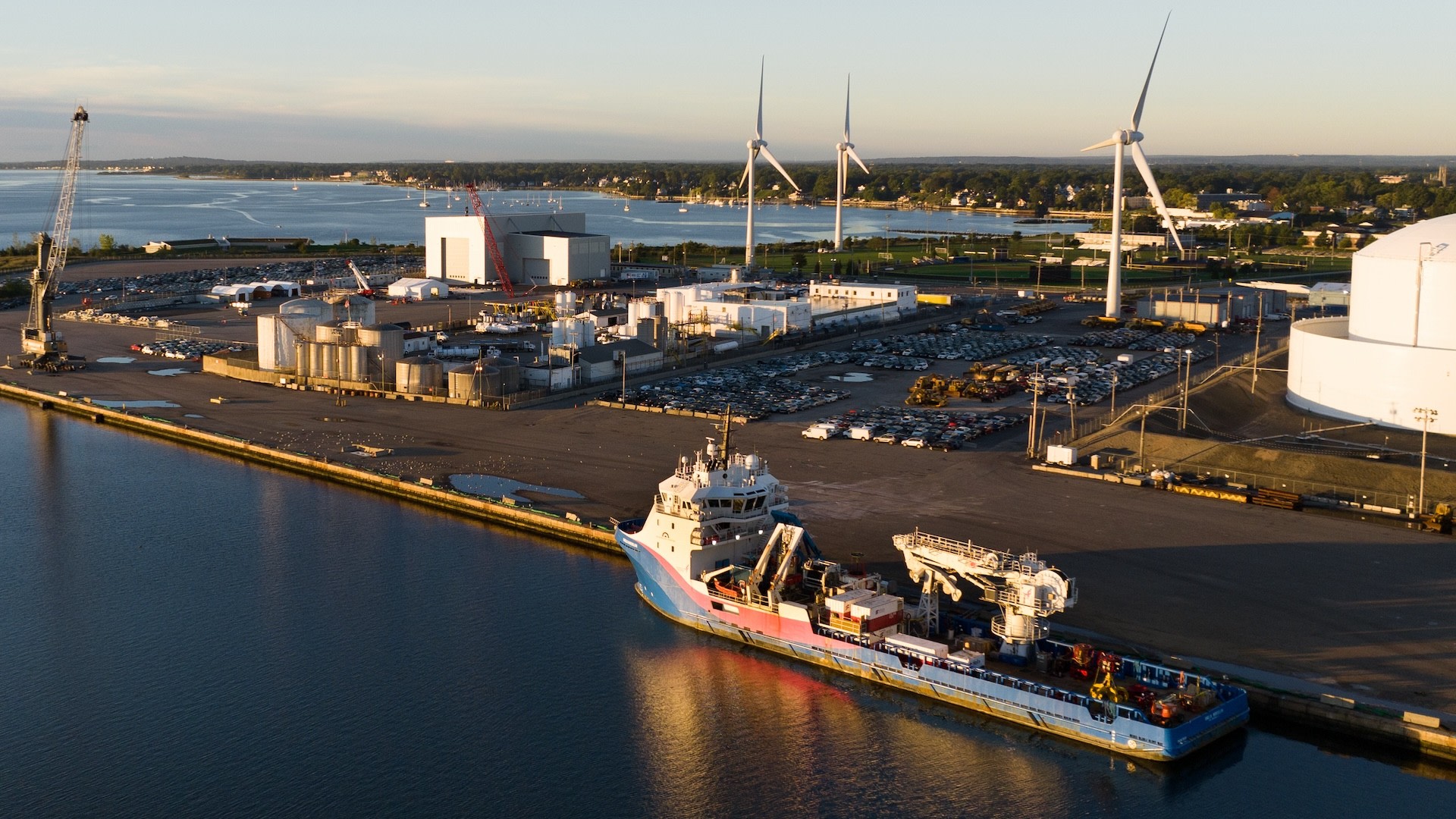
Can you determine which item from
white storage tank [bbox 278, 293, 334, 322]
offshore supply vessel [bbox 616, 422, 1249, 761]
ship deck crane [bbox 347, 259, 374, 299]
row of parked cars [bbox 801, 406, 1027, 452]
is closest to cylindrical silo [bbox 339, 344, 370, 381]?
white storage tank [bbox 278, 293, 334, 322]

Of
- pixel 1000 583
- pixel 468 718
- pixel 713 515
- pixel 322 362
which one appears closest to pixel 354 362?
pixel 322 362

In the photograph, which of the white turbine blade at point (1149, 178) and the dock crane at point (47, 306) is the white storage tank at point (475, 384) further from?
the white turbine blade at point (1149, 178)

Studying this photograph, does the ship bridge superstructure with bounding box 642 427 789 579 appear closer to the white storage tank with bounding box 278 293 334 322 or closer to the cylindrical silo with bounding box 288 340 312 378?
the cylindrical silo with bounding box 288 340 312 378

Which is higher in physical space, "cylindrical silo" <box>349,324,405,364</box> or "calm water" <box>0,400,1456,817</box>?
"cylindrical silo" <box>349,324,405,364</box>

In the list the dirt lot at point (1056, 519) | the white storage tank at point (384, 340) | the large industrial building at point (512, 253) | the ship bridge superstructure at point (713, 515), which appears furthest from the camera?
the large industrial building at point (512, 253)

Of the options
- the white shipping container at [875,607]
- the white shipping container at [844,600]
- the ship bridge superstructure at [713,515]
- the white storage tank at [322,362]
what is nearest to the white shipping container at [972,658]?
the white shipping container at [875,607]
